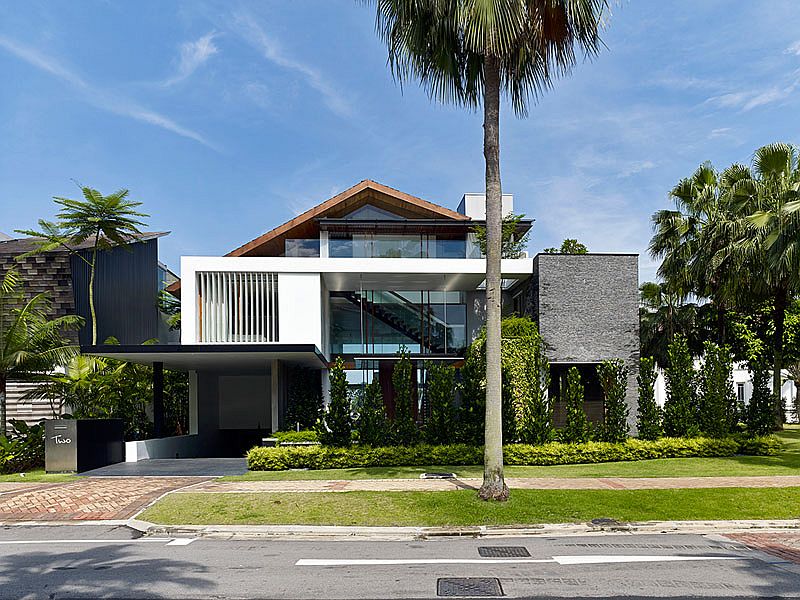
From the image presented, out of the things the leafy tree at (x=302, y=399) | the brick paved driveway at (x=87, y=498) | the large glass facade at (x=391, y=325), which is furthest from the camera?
the leafy tree at (x=302, y=399)

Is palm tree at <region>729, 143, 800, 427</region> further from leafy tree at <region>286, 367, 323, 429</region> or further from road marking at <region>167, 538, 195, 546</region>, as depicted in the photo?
road marking at <region>167, 538, 195, 546</region>

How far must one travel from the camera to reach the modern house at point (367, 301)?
22672 millimetres

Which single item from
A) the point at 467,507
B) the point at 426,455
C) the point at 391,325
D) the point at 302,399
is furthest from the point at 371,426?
the point at 302,399

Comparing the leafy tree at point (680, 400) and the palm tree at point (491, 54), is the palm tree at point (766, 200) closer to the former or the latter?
→ the leafy tree at point (680, 400)

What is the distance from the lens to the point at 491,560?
888 centimetres

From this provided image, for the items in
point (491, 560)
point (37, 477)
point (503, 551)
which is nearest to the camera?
point (491, 560)

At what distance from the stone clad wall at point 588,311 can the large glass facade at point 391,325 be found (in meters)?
3.90

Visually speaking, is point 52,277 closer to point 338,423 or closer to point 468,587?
point 338,423

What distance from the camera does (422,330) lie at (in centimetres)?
2642

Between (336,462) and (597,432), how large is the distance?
7.58 meters

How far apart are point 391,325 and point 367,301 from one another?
4.31 ft

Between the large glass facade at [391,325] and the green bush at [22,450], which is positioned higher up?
the large glass facade at [391,325]

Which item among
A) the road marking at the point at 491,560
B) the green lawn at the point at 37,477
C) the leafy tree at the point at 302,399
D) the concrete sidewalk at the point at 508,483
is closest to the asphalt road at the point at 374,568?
the road marking at the point at 491,560

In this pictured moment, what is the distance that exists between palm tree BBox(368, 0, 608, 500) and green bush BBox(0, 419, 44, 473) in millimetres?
13815
